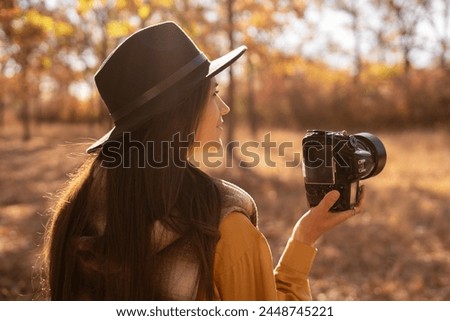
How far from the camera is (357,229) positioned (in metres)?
6.01

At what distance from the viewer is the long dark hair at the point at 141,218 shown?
1440 millimetres

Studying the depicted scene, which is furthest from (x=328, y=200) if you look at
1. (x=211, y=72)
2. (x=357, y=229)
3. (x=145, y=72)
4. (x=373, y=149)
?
(x=357, y=229)

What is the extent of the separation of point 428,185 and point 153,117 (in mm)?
7656

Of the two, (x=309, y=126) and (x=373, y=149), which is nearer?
(x=373, y=149)

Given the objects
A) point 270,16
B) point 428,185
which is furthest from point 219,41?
point 428,185

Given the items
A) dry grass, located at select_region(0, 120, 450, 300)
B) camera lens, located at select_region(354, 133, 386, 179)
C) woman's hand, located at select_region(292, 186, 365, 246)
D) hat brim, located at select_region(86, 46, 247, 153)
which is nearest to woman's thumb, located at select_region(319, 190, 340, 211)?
woman's hand, located at select_region(292, 186, 365, 246)

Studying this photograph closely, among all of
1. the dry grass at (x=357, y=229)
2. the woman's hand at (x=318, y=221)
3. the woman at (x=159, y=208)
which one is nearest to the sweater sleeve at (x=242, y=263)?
the woman at (x=159, y=208)

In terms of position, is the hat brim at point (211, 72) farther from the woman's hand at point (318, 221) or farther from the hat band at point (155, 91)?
the woman's hand at point (318, 221)

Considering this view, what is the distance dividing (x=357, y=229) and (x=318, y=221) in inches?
176

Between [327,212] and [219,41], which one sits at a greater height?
[219,41]

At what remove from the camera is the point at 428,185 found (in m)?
8.34

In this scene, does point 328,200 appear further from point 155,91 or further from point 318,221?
point 155,91

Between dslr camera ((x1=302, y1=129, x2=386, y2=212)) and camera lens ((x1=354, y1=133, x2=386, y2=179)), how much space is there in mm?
130

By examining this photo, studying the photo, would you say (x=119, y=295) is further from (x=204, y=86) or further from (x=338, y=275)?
(x=338, y=275)
